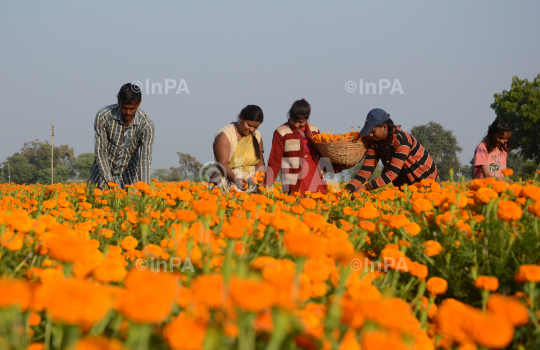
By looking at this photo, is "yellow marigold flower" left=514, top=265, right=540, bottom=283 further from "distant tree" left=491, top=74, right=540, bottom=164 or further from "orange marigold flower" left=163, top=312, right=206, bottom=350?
"distant tree" left=491, top=74, right=540, bottom=164

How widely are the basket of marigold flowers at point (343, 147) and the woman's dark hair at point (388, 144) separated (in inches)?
10.7

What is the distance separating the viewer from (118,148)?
18.3ft

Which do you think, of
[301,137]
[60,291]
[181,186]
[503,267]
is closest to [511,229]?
[503,267]

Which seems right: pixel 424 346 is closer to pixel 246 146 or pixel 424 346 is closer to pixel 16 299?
pixel 16 299

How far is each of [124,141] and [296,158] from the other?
2.44m

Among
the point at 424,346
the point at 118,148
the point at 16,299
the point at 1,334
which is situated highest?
the point at 118,148

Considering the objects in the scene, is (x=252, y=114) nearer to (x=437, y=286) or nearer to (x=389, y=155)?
(x=389, y=155)

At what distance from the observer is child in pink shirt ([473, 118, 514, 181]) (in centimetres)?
574

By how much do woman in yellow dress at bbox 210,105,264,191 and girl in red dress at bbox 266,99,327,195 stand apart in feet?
0.89

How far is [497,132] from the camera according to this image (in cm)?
580

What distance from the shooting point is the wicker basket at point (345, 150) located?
533 centimetres

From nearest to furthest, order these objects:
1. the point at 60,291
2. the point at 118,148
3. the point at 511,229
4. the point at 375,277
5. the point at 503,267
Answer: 1. the point at 60,291
2. the point at 375,277
3. the point at 503,267
4. the point at 511,229
5. the point at 118,148

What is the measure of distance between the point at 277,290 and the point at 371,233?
75.5 inches

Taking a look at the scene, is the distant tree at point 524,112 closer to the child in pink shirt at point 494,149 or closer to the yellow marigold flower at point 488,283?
the child in pink shirt at point 494,149
